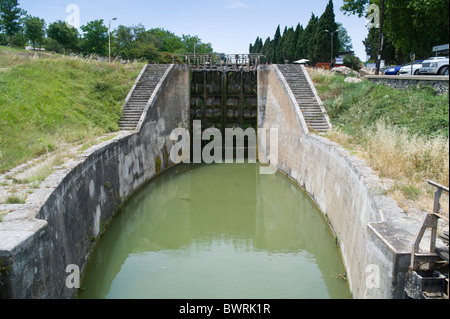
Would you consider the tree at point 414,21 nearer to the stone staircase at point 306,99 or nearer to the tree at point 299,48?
the stone staircase at point 306,99

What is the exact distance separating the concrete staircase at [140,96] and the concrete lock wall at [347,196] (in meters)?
4.81

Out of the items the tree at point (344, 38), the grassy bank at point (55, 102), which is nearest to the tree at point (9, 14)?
the grassy bank at point (55, 102)

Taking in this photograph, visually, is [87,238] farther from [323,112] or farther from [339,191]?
[323,112]

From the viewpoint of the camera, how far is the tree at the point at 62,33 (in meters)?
37.5

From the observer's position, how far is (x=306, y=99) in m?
15.5

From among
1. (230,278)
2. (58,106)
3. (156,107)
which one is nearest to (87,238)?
(230,278)

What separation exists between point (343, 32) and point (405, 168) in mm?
78109

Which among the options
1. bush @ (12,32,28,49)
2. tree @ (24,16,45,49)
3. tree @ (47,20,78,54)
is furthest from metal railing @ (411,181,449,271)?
bush @ (12,32,28,49)

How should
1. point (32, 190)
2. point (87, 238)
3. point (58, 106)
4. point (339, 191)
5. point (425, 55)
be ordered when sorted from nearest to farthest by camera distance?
point (32, 190) < point (87, 238) < point (339, 191) < point (58, 106) < point (425, 55)

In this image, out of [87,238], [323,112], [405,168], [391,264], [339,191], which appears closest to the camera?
[391,264]

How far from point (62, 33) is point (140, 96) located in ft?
89.1

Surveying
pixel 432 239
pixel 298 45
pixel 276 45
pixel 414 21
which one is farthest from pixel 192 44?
pixel 432 239

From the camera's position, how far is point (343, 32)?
257ft

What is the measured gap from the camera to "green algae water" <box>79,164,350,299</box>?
7465 mm
